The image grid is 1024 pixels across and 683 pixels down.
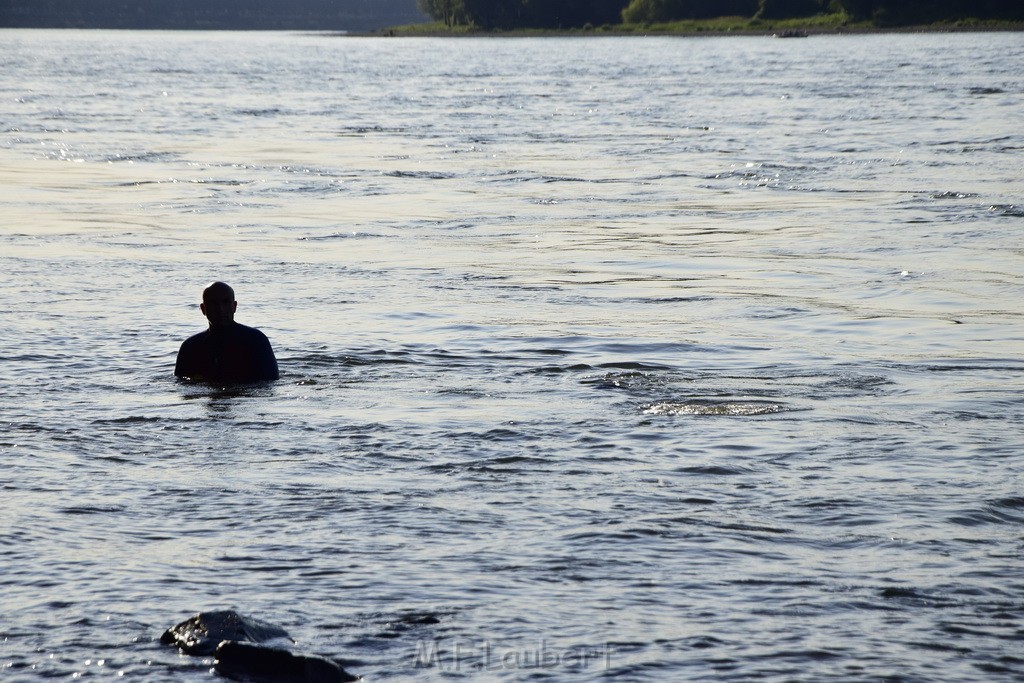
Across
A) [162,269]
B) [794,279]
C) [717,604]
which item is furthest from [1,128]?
[717,604]

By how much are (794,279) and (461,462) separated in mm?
7410

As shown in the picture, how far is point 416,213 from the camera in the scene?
69.8 feet

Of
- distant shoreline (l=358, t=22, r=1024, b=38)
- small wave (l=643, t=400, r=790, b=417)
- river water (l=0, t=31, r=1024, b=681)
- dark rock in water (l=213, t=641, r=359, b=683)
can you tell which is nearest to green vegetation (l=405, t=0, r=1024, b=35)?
distant shoreline (l=358, t=22, r=1024, b=38)

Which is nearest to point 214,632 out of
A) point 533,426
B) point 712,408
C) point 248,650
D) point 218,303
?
point 248,650

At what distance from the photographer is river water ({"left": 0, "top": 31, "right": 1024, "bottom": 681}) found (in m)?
6.29

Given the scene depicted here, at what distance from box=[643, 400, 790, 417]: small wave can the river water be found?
0.03 metres

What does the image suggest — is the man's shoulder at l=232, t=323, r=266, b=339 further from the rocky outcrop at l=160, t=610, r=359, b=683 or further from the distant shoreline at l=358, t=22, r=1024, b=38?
the distant shoreline at l=358, t=22, r=1024, b=38

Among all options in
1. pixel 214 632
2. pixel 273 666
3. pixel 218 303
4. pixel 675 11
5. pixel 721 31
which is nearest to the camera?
pixel 273 666

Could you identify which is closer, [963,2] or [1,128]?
[1,128]

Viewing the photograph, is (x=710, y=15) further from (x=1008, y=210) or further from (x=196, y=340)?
(x=196, y=340)

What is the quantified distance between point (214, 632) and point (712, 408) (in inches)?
189

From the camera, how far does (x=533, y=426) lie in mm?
9617

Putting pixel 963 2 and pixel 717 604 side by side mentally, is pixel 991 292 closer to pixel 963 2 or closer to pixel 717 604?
pixel 717 604

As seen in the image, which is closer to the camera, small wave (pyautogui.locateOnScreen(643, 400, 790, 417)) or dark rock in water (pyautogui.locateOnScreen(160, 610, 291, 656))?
dark rock in water (pyautogui.locateOnScreen(160, 610, 291, 656))
